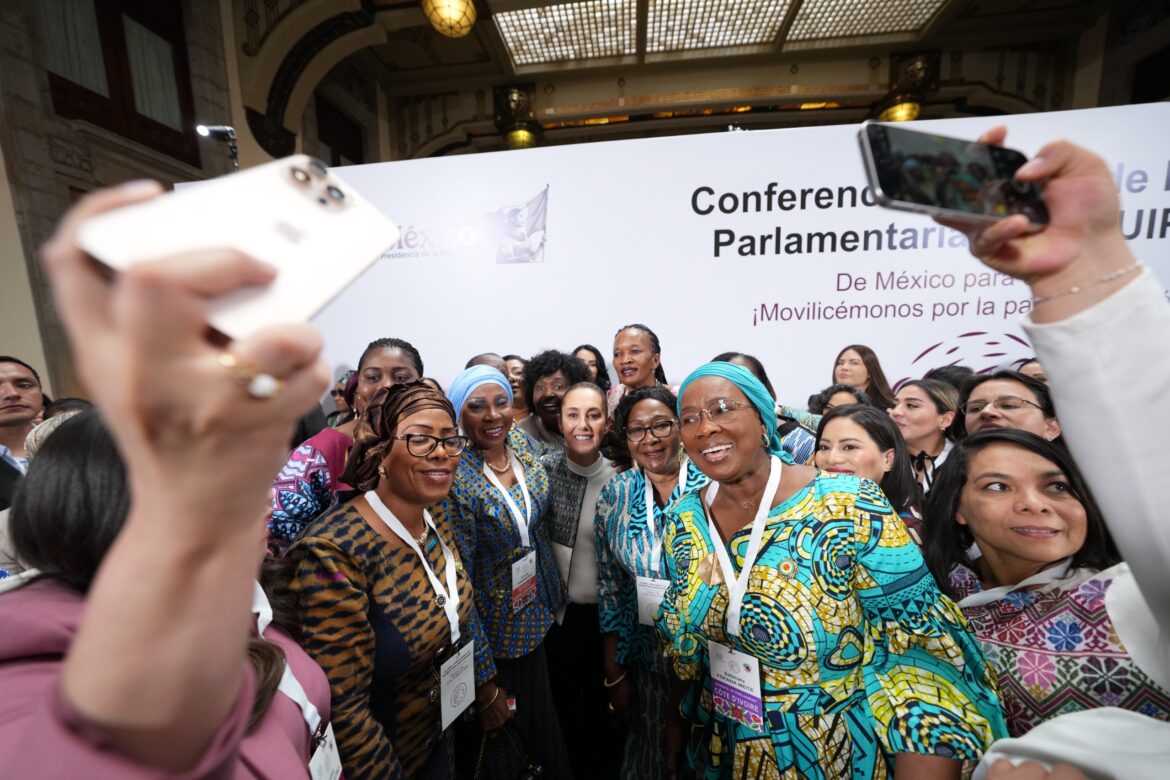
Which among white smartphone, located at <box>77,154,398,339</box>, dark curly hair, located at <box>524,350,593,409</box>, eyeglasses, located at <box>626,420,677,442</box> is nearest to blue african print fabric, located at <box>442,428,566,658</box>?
eyeglasses, located at <box>626,420,677,442</box>

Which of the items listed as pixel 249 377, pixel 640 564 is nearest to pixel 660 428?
pixel 640 564

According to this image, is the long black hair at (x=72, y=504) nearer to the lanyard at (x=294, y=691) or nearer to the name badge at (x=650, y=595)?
the lanyard at (x=294, y=691)

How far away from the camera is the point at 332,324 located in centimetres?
435

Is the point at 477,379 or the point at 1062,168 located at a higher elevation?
the point at 1062,168

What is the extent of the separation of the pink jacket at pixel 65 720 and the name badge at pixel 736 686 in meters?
1.07

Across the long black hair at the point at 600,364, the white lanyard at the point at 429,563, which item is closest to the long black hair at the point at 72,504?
the white lanyard at the point at 429,563

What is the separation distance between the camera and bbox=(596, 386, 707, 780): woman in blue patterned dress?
1963mm

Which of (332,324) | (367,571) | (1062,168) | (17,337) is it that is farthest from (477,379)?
(17,337)

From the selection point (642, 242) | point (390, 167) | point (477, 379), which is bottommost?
point (477, 379)

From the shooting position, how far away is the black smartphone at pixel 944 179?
64 centimetres

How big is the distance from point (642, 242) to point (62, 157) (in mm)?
5148

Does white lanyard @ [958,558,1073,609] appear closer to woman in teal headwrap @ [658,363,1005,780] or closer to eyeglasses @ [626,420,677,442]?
woman in teal headwrap @ [658,363,1005,780]

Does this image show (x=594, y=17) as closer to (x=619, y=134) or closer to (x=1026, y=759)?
(x=619, y=134)

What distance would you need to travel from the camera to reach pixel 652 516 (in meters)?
1.99
